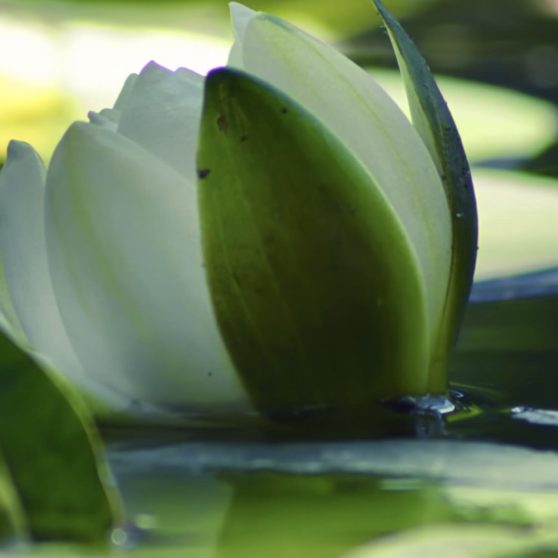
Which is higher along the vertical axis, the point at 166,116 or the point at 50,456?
A: the point at 166,116

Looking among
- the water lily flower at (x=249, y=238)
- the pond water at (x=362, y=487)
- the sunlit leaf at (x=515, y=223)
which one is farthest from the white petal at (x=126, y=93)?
the sunlit leaf at (x=515, y=223)

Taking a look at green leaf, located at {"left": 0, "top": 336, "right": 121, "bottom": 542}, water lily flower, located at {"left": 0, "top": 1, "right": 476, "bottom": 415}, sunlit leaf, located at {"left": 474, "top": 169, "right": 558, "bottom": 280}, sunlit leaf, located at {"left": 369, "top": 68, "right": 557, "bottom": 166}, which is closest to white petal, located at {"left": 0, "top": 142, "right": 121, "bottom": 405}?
water lily flower, located at {"left": 0, "top": 1, "right": 476, "bottom": 415}

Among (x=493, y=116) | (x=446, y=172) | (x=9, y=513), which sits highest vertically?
(x=493, y=116)

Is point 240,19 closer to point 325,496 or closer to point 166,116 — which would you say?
point 166,116

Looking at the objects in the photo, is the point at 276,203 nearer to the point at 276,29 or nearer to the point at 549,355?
the point at 276,29

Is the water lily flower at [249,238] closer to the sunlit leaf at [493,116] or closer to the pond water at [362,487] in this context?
the pond water at [362,487]

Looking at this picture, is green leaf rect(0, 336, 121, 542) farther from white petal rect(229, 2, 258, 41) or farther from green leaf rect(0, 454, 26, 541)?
white petal rect(229, 2, 258, 41)

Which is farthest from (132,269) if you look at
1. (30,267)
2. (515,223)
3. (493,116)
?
(493,116)
